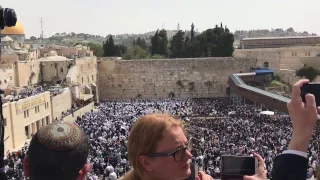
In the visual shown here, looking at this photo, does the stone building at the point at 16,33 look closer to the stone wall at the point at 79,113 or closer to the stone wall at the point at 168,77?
the stone wall at the point at 168,77

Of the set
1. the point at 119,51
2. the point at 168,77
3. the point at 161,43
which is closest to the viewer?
the point at 168,77

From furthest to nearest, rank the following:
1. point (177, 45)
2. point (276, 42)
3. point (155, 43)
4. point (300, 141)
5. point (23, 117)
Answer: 1. point (276, 42)
2. point (155, 43)
3. point (177, 45)
4. point (23, 117)
5. point (300, 141)

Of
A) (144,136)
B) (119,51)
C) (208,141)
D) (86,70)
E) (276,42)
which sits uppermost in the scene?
(144,136)

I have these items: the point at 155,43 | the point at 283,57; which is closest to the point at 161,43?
the point at 155,43

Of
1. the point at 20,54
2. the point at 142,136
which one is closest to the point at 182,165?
the point at 142,136

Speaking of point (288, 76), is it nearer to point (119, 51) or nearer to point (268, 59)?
point (268, 59)

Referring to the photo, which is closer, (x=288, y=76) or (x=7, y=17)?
(x=7, y=17)

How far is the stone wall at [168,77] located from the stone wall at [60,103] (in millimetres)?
9506

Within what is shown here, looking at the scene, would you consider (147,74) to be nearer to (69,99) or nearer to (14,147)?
(69,99)

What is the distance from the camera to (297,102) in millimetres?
1713

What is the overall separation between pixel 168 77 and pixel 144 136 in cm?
3590

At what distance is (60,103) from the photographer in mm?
26266

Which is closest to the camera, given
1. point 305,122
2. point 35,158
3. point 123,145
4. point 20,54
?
→ point 305,122

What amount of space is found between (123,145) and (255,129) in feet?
19.5
